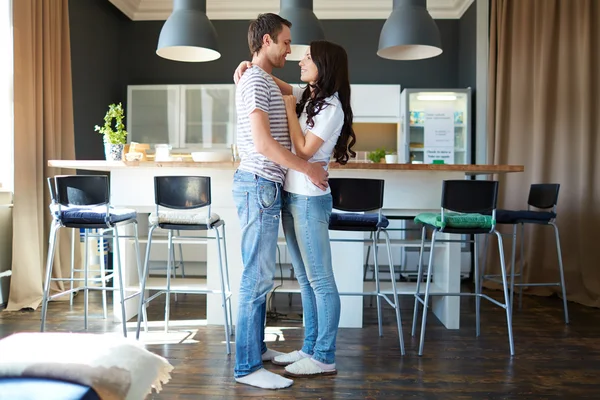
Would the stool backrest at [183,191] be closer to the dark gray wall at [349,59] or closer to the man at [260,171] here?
the man at [260,171]

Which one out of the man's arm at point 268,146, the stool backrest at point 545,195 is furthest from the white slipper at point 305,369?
the stool backrest at point 545,195

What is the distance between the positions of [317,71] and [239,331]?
109cm

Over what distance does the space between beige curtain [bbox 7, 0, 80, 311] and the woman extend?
2.15 m

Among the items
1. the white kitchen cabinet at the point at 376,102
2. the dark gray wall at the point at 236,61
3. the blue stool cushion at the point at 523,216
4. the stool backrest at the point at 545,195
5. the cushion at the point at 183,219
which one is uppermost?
the dark gray wall at the point at 236,61

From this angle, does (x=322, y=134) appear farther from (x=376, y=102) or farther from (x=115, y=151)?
(x=376, y=102)

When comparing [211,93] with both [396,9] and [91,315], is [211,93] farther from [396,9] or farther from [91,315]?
[91,315]

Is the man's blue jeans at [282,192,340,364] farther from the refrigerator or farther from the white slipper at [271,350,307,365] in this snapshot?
the refrigerator

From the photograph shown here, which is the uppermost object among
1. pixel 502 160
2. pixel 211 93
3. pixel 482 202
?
pixel 211 93

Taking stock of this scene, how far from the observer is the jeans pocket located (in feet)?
6.61

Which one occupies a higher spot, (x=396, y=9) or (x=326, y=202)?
(x=396, y=9)

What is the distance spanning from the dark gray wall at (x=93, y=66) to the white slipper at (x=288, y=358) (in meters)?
3.08

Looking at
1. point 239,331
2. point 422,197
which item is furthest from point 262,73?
point 422,197

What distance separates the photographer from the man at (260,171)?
1.95m

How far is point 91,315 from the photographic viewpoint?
11.0 feet
